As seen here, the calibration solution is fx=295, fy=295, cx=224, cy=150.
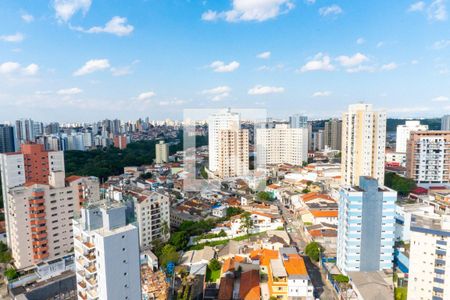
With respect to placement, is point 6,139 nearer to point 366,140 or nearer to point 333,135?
point 366,140

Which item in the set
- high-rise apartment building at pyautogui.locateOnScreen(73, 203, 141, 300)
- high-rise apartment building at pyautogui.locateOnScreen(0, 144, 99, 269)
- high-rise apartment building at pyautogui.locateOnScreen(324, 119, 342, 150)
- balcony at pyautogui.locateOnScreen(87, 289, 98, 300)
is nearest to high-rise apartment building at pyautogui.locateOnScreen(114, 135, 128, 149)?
high-rise apartment building at pyautogui.locateOnScreen(324, 119, 342, 150)

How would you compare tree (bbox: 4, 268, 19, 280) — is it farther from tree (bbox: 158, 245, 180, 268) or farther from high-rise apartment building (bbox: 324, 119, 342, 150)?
high-rise apartment building (bbox: 324, 119, 342, 150)

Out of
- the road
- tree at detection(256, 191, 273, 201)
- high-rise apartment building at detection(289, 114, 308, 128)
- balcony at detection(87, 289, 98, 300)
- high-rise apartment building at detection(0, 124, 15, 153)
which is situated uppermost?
high-rise apartment building at detection(289, 114, 308, 128)

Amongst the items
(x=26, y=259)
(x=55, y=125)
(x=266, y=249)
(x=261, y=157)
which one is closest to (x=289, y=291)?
(x=266, y=249)

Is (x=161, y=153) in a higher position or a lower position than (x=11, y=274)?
higher

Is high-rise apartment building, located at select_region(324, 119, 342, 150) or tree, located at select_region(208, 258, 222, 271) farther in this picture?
high-rise apartment building, located at select_region(324, 119, 342, 150)

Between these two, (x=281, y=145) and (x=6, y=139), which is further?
(x=6, y=139)

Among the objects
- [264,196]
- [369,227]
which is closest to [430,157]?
[264,196]
